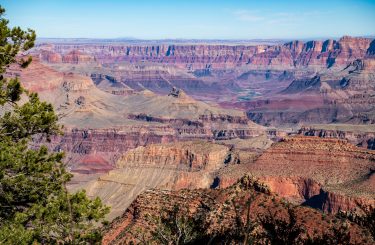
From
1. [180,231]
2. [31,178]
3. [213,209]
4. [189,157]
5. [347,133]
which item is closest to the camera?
[180,231]

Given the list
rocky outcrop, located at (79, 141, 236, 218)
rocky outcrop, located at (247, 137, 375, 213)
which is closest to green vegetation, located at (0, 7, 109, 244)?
rocky outcrop, located at (247, 137, 375, 213)

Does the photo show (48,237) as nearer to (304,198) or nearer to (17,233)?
(17,233)

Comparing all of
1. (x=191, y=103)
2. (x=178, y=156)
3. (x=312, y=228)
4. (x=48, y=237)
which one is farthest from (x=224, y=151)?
(x=191, y=103)

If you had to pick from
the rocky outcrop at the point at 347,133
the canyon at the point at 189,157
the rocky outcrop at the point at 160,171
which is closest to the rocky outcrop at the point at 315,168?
the canyon at the point at 189,157

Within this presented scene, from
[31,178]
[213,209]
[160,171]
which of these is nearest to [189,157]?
[160,171]

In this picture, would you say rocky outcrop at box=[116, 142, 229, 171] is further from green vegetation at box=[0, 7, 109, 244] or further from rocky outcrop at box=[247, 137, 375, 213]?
green vegetation at box=[0, 7, 109, 244]

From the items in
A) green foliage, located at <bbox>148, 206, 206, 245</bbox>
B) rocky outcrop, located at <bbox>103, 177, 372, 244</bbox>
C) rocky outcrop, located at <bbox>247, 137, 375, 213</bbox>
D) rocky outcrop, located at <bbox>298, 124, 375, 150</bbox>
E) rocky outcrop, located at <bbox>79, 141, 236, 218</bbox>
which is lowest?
rocky outcrop, located at <bbox>298, 124, 375, 150</bbox>

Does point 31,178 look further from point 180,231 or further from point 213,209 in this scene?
point 213,209

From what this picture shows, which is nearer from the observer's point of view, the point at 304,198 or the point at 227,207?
the point at 227,207
